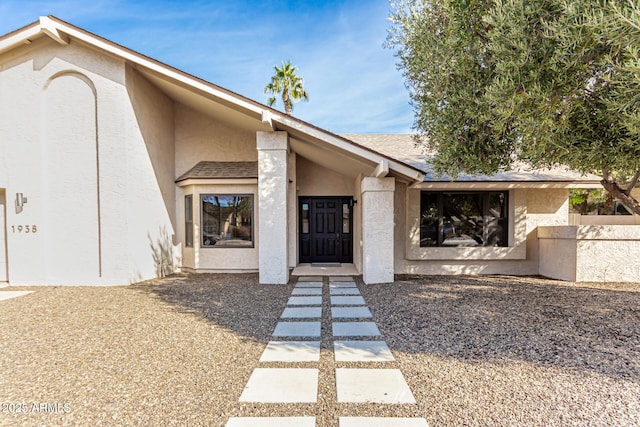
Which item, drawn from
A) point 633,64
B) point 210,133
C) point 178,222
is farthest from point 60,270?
point 633,64

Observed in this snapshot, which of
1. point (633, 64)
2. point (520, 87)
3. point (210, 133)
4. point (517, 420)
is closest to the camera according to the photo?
point (517, 420)

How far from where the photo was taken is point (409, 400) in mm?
3096

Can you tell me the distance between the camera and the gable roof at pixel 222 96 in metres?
7.90

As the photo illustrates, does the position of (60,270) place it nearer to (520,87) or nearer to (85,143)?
(85,143)

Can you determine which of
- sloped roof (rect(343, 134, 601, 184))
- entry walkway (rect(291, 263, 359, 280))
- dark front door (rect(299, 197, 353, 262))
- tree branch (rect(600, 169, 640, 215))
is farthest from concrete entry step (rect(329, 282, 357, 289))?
tree branch (rect(600, 169, 640, 215))

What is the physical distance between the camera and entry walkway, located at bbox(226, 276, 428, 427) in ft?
9.25

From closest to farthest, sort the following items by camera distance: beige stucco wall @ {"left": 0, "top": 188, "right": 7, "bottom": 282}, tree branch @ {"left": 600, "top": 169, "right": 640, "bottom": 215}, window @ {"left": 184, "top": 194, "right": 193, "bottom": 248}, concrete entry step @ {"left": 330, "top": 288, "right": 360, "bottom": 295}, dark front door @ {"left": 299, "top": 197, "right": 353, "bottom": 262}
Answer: tree branch @ {"left": 600, "top": 169, "right": 640, "bottom": 215}
concrete entry step @ {"left": 330, "top": 288, "right": 360, "bottom": 295}
beige stucco wall @ {"left": 0, "top": 188, "right": 7, "bottom": 282}
window @ {"left": 184, "top": 194, "right": 193, "bottom": 248}
dark front door @ {"left": 299, "top": 197, "right": 353, "bottom": 262}

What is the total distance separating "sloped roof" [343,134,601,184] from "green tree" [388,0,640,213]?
131cm

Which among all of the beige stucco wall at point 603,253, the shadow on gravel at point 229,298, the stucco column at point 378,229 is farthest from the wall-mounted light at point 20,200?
the beige stucco wall at point 603,253

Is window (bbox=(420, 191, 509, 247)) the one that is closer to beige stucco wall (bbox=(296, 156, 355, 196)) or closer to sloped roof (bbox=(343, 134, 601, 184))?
sloped roof (bbox=(343, 134, 601, 184))

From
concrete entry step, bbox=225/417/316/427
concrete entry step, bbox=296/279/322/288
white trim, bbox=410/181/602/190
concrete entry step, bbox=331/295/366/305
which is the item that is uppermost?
white trim, bbox=410/181/602/190

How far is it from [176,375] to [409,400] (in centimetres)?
260

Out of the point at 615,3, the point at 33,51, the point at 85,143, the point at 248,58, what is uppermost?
the point at 248,58

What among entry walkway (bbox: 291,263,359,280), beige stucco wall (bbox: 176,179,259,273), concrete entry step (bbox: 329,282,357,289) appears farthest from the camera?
beige stucco wall (bbox: 176,179,259,273)
